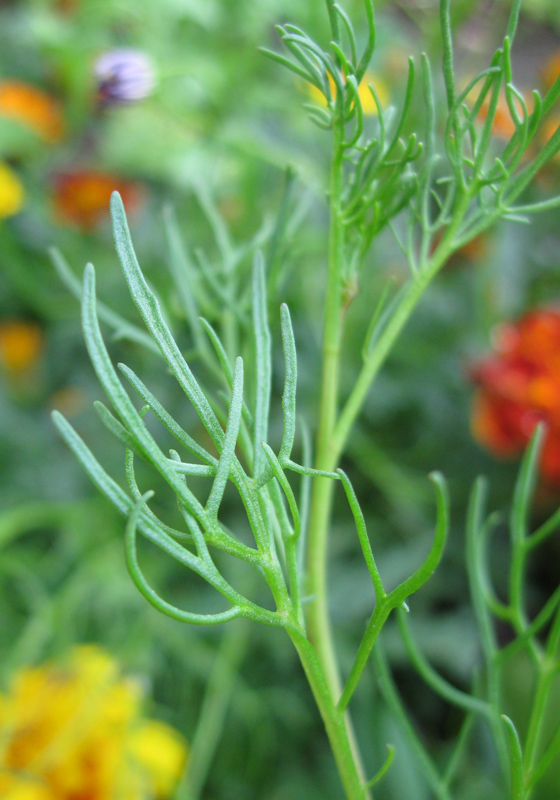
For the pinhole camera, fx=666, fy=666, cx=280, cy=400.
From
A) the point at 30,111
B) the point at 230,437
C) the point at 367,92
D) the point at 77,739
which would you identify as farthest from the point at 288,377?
the point at 30,111

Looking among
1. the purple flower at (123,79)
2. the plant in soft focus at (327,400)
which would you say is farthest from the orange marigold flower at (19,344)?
the plant in soft focus at (327,400)

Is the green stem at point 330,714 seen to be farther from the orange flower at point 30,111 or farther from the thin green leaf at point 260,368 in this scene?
the orange flower at point 30,111

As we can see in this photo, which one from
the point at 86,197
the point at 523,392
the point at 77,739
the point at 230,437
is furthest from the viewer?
the point at 86,197

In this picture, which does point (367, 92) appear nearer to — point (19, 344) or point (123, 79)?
point (123, 79)

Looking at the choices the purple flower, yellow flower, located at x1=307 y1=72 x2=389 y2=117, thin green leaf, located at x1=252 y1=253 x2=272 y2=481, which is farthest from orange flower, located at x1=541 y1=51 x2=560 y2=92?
thin green leaf, located at x1=252 y1=253 x2=272 y2=481

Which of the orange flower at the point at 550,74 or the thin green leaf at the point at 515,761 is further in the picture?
the orange flower at the point at 550,74

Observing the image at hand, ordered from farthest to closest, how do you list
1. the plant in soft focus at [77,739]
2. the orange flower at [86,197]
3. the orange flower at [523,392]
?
1. the orange flower at [86,197]
2. the orange flower at [523,392]
3. the plant in soft focus at [77,739]
